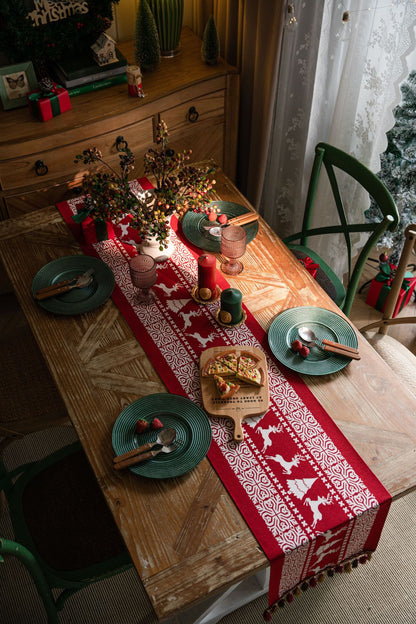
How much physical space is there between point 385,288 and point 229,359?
1.38m

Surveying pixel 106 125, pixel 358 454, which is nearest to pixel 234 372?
pixel 358 454

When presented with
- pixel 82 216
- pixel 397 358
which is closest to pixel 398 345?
pixel 397 358

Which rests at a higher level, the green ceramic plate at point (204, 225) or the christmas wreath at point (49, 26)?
the christmas wreath at point (49, 26)

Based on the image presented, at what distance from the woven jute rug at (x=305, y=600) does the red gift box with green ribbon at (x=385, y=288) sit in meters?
1.12

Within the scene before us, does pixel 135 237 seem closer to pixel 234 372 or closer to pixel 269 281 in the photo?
pixel 269 281

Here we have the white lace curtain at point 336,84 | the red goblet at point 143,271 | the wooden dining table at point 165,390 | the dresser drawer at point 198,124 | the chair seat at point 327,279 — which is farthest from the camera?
the dresser drawer at point 198,124

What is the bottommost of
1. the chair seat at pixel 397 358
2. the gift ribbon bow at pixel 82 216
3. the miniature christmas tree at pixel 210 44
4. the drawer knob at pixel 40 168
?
the chair seat at pixel 397 358

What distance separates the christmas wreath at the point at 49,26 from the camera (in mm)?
2266

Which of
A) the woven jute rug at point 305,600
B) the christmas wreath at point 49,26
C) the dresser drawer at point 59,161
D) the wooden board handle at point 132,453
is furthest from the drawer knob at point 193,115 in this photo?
the woven jute rug at point 305,600

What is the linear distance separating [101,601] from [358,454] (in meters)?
1.10

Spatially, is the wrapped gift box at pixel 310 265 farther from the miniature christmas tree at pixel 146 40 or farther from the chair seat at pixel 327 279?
the miniature christmas tree at pixel 146 40

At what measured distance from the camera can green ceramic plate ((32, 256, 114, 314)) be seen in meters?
1.82

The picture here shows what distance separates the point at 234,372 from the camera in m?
1.61

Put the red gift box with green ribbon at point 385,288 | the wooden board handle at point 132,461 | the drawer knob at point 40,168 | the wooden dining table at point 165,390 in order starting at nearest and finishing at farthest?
the wooden dining table at point 165,390, the wooden board handle at point 132,461, the drawer knob at point 40,168, the red gift box with green ribbon at point 385,288
